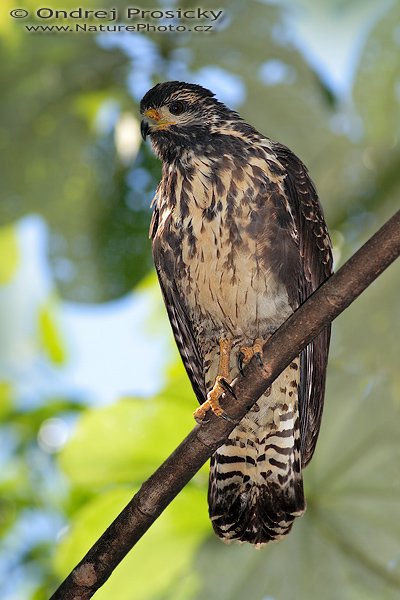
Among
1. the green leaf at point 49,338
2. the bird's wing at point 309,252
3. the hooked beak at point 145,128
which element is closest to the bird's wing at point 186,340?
the hooked beak at point 145,128

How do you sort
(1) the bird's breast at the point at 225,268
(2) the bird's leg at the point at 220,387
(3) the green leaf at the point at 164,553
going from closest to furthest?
1. (2) the bird's leg at the point at 220,387
2. (1) the bird's breast at the point at 225,268
3. (3) the green leaf at the point at 164,553

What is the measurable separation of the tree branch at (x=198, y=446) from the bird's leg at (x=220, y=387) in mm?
95

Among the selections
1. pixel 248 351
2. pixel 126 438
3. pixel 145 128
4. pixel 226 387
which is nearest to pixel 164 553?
pixel 126 438

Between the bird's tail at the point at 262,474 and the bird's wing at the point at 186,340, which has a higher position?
the bird's wing at the point at 186,340

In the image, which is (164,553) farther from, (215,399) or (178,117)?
(178,117)

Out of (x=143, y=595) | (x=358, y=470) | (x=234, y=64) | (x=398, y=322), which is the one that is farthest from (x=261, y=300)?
(x=143, y=595)

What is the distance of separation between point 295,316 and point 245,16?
71.1 inches

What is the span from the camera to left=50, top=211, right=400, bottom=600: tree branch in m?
2.01

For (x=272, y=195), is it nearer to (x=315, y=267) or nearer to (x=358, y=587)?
(x=315, y=267)

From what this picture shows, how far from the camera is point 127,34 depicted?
11.1ft

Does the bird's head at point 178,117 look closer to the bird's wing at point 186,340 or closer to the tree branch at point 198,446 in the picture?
the bird's wing at point 186,340

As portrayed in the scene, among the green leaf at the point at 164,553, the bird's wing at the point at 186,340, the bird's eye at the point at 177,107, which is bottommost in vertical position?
the green leaf at the point at 164,553

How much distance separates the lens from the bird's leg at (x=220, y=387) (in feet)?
8.22

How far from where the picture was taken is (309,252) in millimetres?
2945
